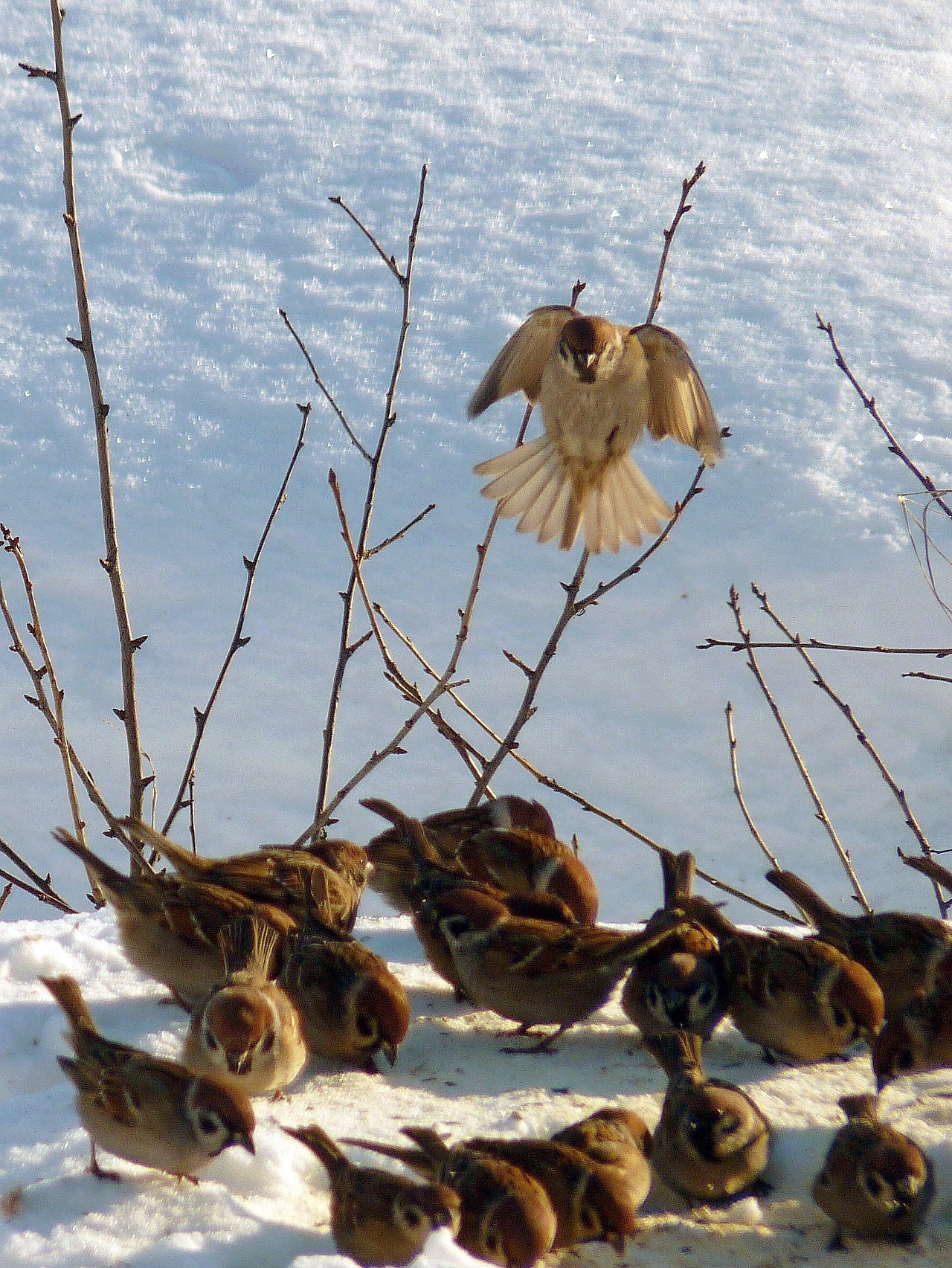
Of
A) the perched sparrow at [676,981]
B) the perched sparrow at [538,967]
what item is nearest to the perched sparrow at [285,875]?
the perched sparrow at [538,967]

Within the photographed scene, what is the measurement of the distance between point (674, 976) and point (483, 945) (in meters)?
0.40

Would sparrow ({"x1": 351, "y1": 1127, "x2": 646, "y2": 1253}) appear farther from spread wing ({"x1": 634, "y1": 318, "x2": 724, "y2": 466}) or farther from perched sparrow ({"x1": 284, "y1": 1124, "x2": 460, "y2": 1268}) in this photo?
spread wing ({"x1": 634, "y1": 318, "x2": 724, "y2": 466})

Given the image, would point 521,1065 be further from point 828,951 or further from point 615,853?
point 615,853

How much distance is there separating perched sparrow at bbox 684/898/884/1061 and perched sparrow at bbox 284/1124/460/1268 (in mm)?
997

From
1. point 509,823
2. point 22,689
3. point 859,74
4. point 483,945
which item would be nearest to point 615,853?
point 509,823

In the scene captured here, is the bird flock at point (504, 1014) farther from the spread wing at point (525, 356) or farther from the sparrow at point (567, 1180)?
the spread wing at point (525, 356)

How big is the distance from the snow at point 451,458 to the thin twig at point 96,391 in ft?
1.87

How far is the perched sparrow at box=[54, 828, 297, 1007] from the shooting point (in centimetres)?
311

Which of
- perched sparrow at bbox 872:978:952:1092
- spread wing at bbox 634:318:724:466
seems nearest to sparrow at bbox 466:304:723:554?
spread wing at bbox 634:318:724:466

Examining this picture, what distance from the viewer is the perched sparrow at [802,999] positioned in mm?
Result: 2973

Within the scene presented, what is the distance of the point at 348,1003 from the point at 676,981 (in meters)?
0.68

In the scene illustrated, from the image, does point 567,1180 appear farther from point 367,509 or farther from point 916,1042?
point 367,509

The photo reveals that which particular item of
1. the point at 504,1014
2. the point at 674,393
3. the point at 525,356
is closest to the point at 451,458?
the point at 525,356

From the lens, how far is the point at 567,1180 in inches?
91.3
